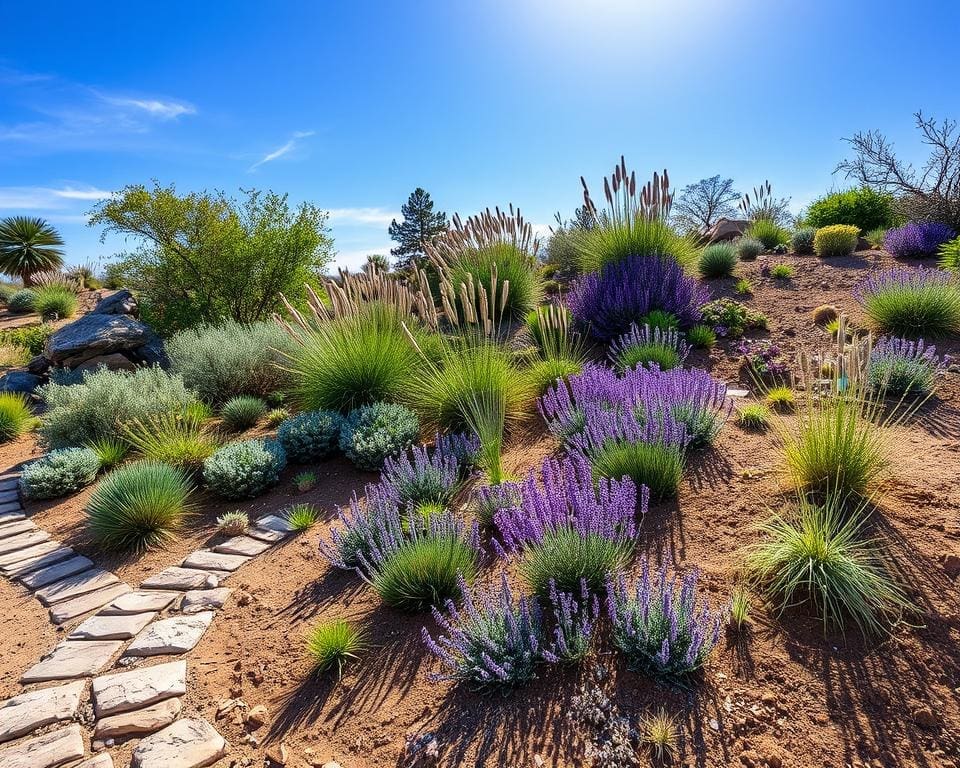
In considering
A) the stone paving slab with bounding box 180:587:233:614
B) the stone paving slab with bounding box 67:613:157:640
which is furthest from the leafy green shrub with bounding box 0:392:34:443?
the stone paving slab with bounding box 180:587:233:614

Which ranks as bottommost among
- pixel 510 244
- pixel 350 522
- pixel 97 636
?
pixel 97 636

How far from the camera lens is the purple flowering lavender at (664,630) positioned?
7.29 feet

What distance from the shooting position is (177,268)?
11.9 m

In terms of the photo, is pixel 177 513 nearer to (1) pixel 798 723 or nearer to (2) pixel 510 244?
(1) pixel 798 723

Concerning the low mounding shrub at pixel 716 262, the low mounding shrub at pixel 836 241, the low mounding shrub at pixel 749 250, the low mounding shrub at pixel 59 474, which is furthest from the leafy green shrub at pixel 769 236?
the low mounding shrub at pixel 59 474

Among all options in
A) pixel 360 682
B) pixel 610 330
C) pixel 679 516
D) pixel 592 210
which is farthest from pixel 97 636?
pixel 592 210

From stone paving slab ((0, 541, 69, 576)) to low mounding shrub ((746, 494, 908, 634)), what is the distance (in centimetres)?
550

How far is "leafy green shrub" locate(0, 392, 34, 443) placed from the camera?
8180mm

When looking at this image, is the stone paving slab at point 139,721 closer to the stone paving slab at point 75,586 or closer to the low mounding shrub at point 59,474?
the stone paving slab at point 75,586

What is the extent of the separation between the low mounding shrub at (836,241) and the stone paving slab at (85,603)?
12.7 metres

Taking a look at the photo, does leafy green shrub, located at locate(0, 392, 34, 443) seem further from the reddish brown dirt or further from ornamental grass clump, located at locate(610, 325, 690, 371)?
ornamental grass clump, located at locate(610, 325, 690, 371)

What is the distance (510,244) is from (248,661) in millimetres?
8522

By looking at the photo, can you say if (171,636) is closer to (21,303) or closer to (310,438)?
(310,438)

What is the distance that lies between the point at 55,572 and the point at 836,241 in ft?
43.6
